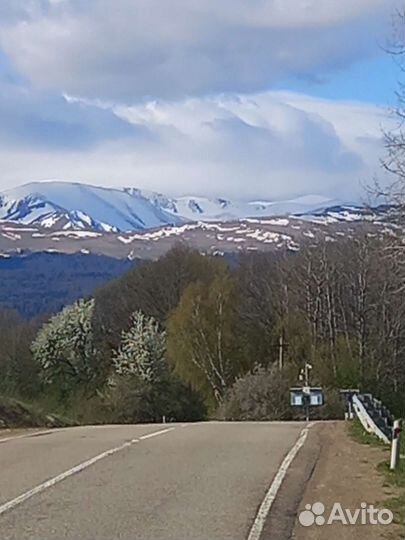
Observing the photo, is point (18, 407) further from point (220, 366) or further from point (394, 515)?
point (220, 366)

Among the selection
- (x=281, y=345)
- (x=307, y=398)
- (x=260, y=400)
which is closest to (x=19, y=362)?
(x=281, y=345)

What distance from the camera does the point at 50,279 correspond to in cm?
17712

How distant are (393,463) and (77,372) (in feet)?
180

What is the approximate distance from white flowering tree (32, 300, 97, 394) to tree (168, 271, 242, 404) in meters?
7.02

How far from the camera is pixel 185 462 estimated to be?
16.5 m

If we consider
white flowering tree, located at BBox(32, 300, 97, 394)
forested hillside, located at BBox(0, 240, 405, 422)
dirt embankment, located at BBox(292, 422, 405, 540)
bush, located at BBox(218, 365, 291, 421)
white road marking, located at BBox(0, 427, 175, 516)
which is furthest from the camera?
white flowering tree, located at BBox(32, 300, 97, 394)

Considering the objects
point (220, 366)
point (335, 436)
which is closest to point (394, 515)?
point (335, 436)

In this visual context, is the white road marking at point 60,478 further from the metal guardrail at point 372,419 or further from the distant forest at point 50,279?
the distant forest at point 50,279

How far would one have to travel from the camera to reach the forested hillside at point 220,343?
55.3 meters

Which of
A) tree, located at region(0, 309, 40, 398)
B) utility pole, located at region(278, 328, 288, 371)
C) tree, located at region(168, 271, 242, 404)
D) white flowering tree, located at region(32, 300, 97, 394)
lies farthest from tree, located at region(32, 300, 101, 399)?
utility pole, located at region(278, 328, 288, 371)

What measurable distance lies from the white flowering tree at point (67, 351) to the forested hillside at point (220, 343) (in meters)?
0.08

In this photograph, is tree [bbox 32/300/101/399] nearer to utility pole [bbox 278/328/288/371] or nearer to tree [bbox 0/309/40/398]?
tree [bbox 0/309/40/398]

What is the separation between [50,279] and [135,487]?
165 metres

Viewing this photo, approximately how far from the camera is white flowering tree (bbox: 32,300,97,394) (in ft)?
227
